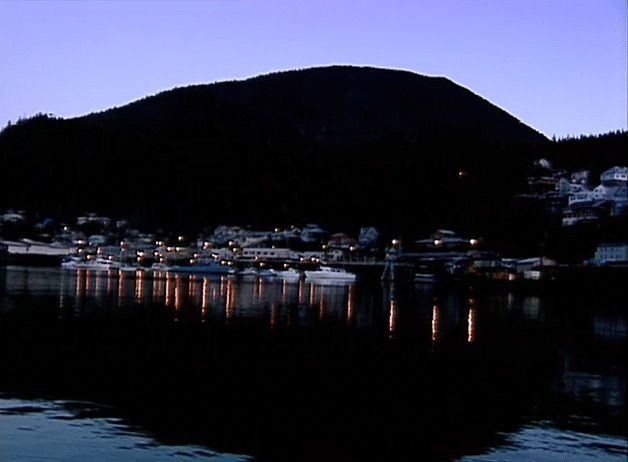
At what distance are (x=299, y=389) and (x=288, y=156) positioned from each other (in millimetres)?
84137

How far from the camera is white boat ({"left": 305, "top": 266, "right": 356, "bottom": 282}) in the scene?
181ft

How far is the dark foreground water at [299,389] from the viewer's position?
26.6ft

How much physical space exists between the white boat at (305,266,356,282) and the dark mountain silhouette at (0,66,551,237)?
44.3 feet

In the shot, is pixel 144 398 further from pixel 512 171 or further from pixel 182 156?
pixel 182 156

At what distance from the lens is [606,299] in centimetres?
3631

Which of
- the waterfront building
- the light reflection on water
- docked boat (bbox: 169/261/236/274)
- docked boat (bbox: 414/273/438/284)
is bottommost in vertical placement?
docked boat (bbox: 169/261/236/274)

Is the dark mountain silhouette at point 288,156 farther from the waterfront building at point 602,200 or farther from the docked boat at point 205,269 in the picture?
the docked boat at point 205,269

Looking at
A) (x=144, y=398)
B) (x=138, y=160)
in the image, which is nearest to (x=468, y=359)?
(x=144, y=398)

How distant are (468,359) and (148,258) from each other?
2529 inches

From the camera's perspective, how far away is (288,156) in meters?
94.2

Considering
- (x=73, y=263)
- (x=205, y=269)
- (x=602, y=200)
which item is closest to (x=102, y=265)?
(x=73, y=263)

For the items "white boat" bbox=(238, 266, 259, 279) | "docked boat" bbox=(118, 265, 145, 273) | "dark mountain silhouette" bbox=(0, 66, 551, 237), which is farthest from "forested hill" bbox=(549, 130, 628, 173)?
"docked boat" bbox=(118, 265, 145, 273)

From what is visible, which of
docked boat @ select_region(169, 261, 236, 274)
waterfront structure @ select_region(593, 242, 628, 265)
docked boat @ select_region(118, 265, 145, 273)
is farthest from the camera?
docked boat @ select_region(118, 265, 145, 273)

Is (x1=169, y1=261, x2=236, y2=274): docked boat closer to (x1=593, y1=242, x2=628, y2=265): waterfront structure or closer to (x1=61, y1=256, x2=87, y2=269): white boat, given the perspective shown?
(x1=61, y1=256, x2=87, y2=269): white boat
